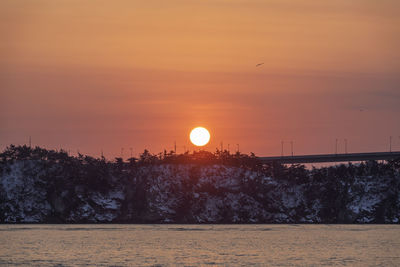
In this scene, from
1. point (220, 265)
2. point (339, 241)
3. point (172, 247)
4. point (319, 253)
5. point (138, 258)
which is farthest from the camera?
point (339, 241)

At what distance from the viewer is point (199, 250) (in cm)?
14025

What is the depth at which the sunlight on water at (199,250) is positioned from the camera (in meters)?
122

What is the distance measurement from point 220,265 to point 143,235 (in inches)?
2799

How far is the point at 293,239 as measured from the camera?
17350 cm

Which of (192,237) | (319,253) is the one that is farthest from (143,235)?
(319,253)

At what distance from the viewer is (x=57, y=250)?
138m

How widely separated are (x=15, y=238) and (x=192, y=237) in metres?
36.8

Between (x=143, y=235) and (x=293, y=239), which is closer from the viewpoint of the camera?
(x=293, y=239)

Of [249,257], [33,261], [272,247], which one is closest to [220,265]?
[249,257]

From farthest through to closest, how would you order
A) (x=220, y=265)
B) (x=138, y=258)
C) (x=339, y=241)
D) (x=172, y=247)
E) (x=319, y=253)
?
(x=339, y=241) < (x=172, y=247) < (x=319, y=253) < (x=138, y=258) < (x=220, y=265)

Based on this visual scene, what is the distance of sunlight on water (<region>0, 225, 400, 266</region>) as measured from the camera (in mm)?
121688

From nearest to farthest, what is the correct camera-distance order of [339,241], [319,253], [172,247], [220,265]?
[220,265] < [319,253] < [172,247] < [339,241]

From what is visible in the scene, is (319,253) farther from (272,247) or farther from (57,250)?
(57,250)

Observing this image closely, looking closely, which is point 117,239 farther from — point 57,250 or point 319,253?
point 319,253
